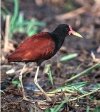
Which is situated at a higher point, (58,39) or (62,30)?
(62,30)

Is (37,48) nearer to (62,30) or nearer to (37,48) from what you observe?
(37,48)

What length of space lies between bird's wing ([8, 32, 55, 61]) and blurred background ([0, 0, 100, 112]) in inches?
17.7

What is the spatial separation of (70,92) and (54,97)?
199 mm

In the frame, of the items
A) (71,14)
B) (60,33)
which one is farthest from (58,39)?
(71,14)

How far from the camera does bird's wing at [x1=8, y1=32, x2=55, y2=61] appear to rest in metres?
5.97

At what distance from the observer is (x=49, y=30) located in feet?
34.8

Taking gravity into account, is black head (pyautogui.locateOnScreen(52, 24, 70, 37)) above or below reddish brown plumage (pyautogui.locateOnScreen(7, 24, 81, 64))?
above

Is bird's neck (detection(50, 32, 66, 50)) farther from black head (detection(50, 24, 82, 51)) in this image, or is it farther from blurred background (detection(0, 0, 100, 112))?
blurred background (detection(0, 0, 100, 112))

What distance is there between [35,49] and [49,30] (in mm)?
4578

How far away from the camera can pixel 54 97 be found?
19.7ft

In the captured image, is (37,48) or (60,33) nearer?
(37,48)

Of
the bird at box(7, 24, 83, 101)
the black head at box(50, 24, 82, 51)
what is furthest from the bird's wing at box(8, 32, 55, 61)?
the black head at box(50, 24, 82, 51)

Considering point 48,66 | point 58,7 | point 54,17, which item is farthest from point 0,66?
point 58,7

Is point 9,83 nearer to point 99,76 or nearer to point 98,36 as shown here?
point 99,76
